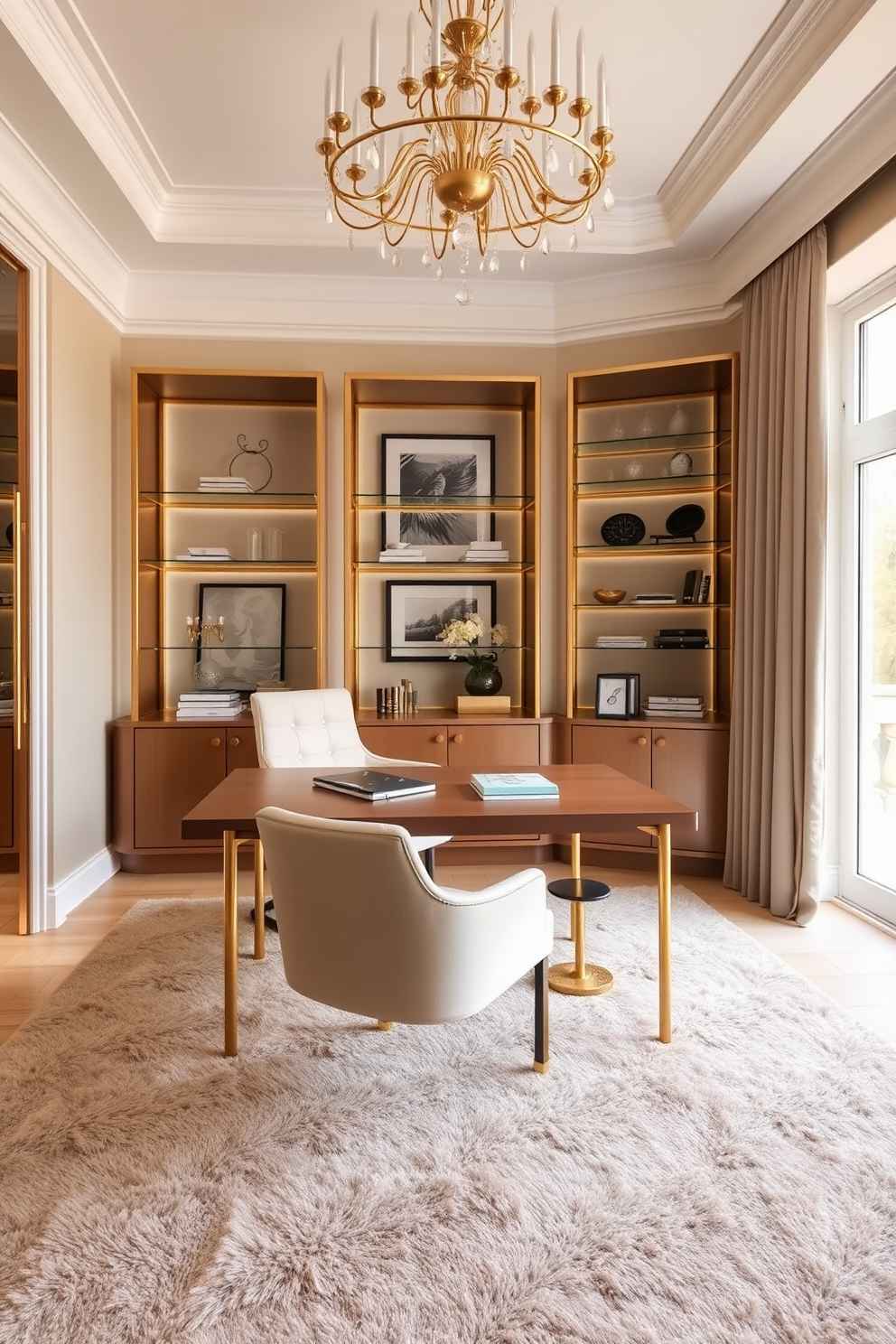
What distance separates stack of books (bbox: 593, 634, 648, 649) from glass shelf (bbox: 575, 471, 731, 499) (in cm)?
75

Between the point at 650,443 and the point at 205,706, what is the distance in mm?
2688

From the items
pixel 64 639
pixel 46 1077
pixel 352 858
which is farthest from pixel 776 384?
pixel 46 1077

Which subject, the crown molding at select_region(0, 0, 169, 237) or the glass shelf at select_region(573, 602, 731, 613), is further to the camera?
the glass shelf at select_region(573, 602, 731, 613)

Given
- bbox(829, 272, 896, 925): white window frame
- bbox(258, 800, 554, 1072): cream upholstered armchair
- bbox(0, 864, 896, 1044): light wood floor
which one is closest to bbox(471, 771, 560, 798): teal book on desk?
bbox(258, 800, 554, 1072): cream upholstered armchair

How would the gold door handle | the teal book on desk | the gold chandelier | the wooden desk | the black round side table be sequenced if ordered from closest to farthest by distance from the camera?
1. the gold chandelier
2. the wooden desk
3. the teal book on desk
4. the black round side table
5. the gold door handle

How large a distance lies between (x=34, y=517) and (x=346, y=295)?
208cm

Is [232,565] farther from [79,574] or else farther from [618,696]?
[618,696]

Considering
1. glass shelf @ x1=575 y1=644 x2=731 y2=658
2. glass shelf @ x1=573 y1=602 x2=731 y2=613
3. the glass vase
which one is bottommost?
the glass vase

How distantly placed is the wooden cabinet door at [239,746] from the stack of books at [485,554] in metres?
1.44

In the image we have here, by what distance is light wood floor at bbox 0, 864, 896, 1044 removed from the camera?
114 inches

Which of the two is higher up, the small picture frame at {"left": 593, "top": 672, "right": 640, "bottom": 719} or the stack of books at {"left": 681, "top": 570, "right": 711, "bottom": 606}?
the stack of books at {"left": 681, "top": 570, "right": 711, "bottom": 606}

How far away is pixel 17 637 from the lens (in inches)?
138

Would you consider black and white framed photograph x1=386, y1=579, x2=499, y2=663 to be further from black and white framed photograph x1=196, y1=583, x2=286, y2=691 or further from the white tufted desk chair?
the white tufted desk chair

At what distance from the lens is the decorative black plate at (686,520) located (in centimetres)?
451
